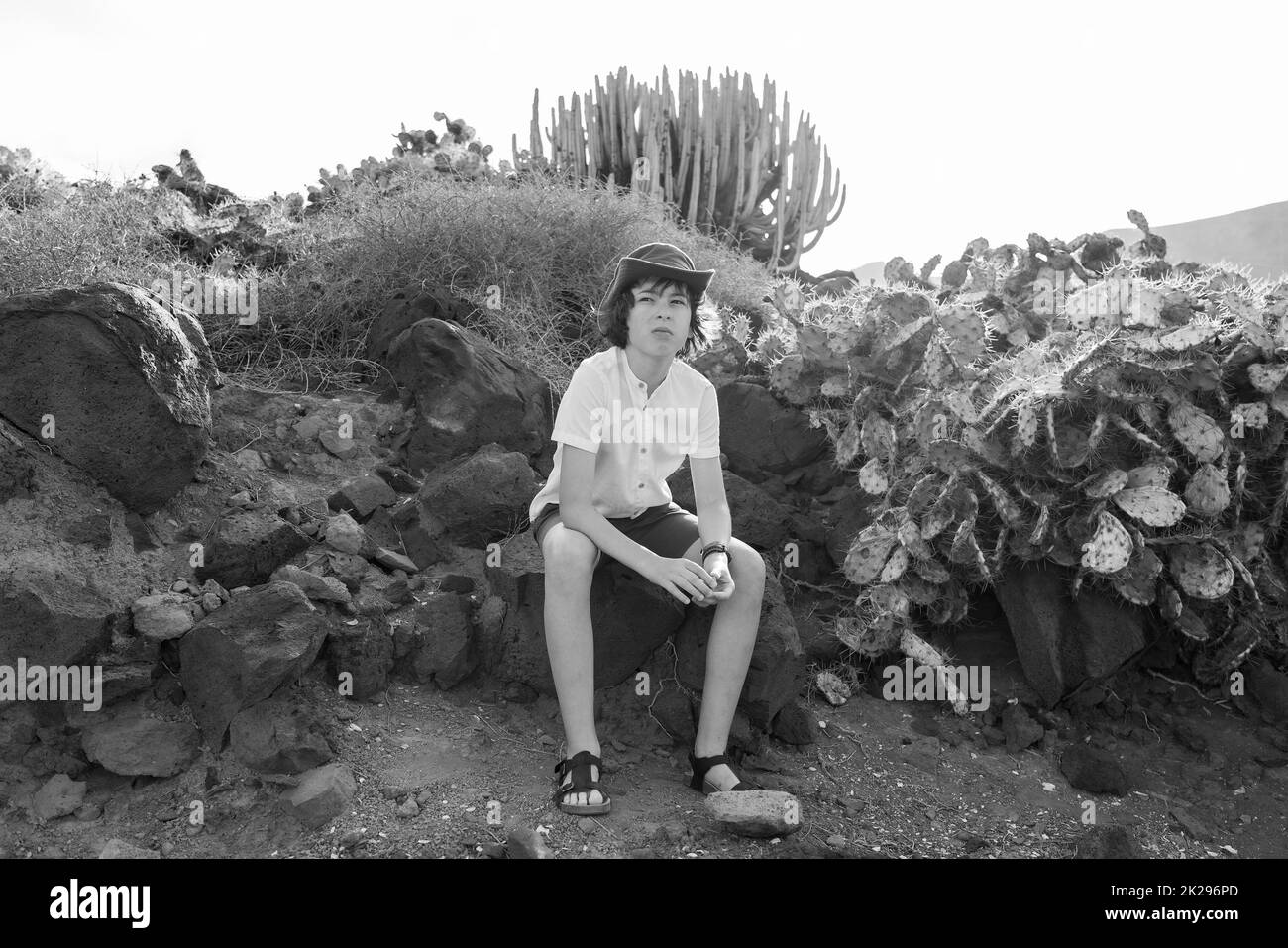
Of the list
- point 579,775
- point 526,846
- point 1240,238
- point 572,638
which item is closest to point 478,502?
Result: point 572,638

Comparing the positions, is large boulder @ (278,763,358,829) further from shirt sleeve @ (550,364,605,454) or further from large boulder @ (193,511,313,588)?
shirt sleeve @ (550,364,605,454)

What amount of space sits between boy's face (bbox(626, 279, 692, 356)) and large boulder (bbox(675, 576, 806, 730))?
2.70ft

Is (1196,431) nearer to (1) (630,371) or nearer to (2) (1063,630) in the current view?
(2) (1063,630)

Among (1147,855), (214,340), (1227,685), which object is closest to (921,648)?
(1147,855)

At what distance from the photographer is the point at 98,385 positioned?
325 cm

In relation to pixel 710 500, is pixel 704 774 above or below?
below

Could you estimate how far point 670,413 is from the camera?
3004mm

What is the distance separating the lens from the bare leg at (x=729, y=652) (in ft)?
9.31

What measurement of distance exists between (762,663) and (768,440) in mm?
1357

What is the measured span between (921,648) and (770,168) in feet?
26.9

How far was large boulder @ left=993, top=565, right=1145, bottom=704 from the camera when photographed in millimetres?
3461

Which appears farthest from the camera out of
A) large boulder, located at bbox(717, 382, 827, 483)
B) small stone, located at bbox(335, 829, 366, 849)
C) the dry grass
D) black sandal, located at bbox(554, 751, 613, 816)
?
the dry grass

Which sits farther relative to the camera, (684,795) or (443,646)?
(443,646)

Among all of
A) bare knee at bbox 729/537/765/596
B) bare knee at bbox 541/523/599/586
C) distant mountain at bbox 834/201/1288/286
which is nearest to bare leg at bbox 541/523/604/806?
bare knee at bbox 541/523/599/586
